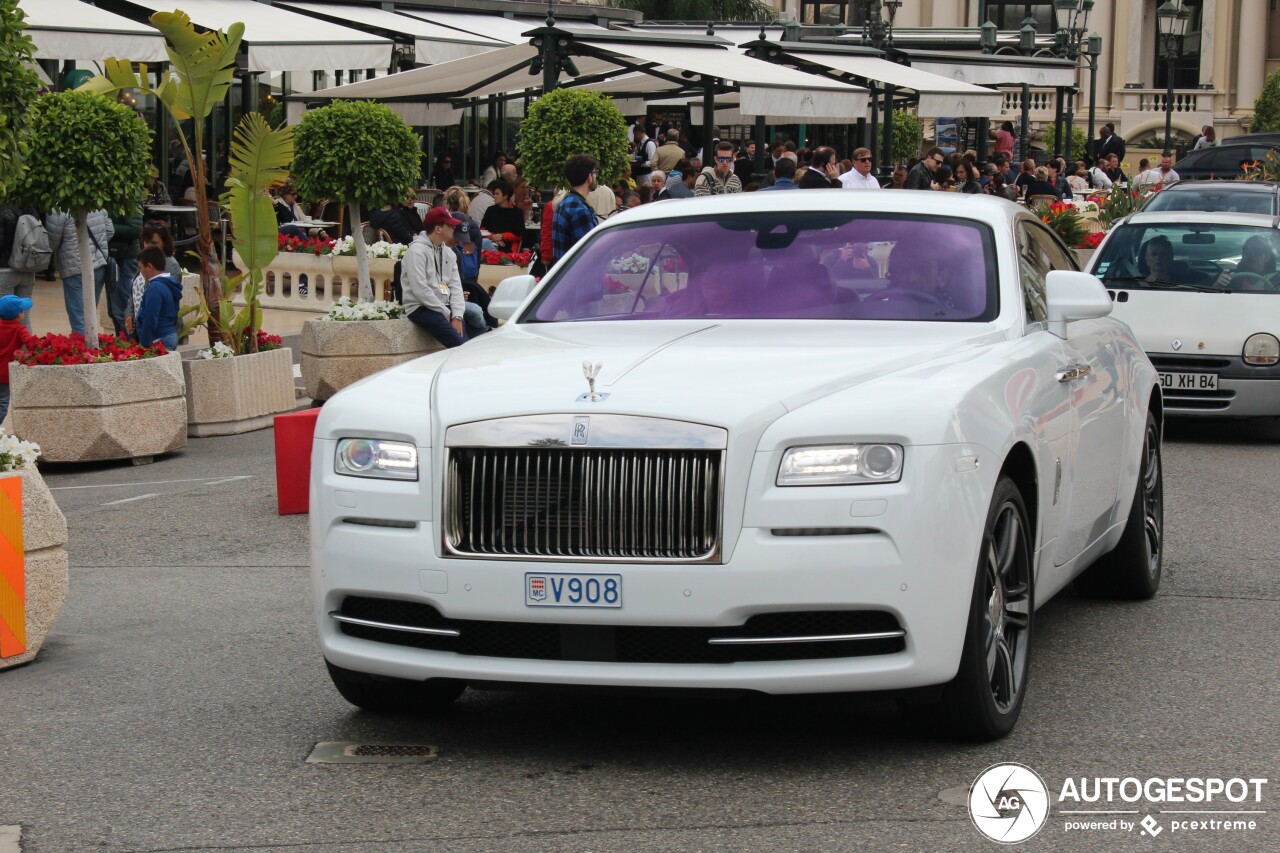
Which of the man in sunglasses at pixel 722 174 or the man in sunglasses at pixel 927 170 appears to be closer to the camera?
the man in sunglasses at pixel 722 174

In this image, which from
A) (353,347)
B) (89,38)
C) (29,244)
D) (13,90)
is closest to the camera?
(13,90)

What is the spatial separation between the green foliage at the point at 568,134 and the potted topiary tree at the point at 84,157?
5621 millimetres

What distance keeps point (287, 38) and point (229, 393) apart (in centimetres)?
995

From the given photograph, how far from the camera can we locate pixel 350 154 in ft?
54.0

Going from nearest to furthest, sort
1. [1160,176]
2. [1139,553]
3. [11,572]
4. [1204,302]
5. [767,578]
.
Result: 1. [767,578]
2. [11,572]
3. [1139,553]
4. [1204,302]
5. [1160,176]

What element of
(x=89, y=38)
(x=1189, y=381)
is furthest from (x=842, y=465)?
(x=89, y=38)

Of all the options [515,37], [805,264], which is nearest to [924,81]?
[515,37]

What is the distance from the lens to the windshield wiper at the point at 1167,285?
47.3 ft

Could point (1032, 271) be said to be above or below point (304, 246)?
above

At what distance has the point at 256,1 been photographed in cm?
2727

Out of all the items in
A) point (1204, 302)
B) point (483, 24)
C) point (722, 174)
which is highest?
point (483, 24)

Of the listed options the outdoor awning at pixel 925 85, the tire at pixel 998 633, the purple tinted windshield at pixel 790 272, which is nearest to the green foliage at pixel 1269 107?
the outdoor awning at pixel 925 85

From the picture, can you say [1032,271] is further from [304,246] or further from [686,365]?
[304,246]

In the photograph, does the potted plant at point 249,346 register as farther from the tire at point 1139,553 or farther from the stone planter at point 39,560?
the tire at point 1139,553
